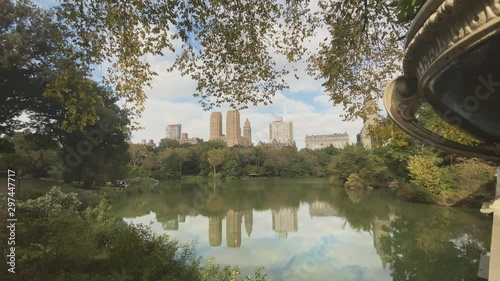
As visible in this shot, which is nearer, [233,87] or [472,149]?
[472,149]

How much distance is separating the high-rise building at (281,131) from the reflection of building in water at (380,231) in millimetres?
35013

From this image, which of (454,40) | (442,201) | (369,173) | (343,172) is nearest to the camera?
(454,40)

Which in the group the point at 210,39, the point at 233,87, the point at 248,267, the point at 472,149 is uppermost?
the point at 210,39

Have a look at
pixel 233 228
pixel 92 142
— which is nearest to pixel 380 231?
pixel 233 228

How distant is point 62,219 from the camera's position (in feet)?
18.4

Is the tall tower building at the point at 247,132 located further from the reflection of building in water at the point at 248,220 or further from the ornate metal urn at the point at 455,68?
the ornate metal urn at the point at 455,68

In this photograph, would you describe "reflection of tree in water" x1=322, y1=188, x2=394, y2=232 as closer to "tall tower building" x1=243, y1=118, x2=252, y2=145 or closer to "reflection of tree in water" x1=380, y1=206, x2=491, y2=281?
"reflection of tree in water" x1=380, y1=206, x2=491, y2=281

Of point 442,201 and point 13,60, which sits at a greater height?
point 13,60

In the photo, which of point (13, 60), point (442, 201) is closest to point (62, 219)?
point (13, 60)

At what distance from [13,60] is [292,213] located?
13.2 meters

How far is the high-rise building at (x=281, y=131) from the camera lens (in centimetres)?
4953

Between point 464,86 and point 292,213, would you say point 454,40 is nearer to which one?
point 464,86

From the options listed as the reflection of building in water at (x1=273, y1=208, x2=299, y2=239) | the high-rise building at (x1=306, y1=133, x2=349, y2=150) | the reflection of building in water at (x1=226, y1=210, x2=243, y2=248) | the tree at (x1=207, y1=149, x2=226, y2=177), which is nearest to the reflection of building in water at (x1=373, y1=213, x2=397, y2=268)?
the reflection of building in water at (x1=273, y1=208, x2=299, y2=239)

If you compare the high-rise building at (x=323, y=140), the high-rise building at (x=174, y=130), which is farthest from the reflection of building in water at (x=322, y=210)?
the high-rise building at (x=174, y=130)
